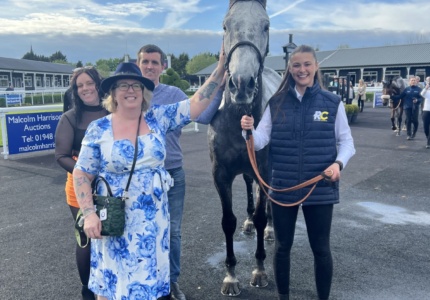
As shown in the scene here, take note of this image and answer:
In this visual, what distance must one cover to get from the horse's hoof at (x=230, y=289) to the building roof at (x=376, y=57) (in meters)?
37.0

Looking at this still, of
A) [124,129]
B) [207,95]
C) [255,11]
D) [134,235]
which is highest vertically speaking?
[255,11]

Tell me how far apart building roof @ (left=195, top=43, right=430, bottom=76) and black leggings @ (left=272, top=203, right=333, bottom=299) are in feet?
123

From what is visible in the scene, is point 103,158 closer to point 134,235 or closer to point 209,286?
point 134,235

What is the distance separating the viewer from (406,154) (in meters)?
10.3

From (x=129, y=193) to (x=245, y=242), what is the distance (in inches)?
109

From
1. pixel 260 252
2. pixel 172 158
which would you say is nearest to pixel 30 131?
pixel 172 158

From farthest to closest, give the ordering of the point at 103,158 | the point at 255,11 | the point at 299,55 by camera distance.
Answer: the point at 255,11, the point at 299,55, the point at 103,158

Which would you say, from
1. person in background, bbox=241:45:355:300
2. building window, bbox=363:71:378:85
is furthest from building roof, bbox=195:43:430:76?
person in background, bbox=241:45:355:300

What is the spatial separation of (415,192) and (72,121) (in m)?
6.24

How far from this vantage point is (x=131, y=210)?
2297 mm

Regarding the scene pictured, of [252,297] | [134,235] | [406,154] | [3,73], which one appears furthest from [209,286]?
[3,73]

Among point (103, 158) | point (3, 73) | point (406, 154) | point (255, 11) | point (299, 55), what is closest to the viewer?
point (103, 158)

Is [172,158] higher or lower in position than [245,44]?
lower

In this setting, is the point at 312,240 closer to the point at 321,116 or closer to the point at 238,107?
the point at 321,116
